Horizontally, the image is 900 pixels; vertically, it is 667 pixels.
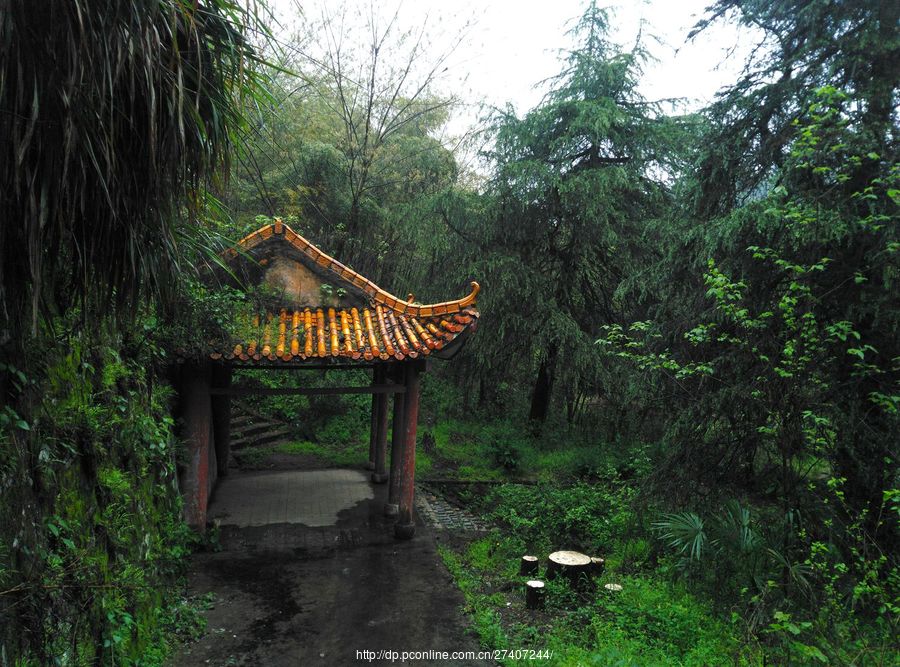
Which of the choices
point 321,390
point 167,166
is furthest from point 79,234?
point 321,390

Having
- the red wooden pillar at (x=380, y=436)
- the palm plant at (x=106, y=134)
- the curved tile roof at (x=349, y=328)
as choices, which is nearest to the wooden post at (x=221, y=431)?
the red wooden pillar at (x=380, y=436)

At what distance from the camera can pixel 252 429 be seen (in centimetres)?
1348

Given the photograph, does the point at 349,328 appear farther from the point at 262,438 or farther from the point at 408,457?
the point at 262,438

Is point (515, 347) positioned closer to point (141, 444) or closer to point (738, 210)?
point (738, 210)

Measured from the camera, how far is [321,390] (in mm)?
7902

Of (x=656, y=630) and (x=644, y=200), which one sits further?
(x=644, y=200)

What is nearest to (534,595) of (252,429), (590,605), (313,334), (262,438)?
(590,605)

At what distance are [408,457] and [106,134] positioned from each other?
19.2 ft

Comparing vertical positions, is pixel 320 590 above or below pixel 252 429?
below

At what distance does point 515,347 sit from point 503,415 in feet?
9.08

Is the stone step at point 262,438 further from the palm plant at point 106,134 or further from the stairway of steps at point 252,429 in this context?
the palm plant at point 106,134

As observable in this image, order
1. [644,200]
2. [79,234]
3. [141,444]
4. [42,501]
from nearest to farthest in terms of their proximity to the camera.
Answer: [79,234] < [42,501] < [141,444] < [644,200]

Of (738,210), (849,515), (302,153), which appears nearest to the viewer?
(849,515)

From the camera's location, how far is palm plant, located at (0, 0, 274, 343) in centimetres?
253
